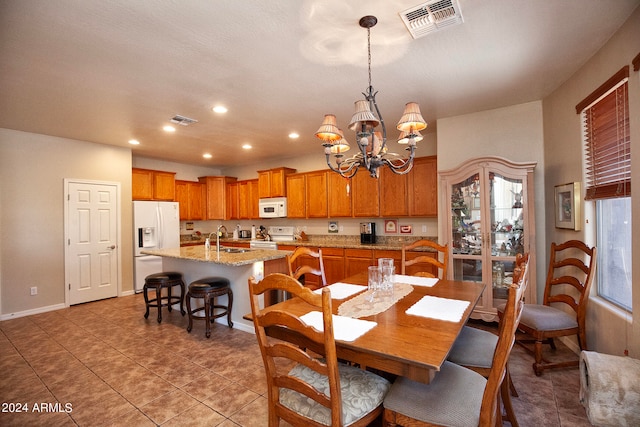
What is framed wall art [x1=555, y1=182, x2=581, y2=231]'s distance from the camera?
2.64 m

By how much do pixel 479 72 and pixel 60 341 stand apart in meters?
5.07

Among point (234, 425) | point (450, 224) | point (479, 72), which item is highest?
point (479, 72)

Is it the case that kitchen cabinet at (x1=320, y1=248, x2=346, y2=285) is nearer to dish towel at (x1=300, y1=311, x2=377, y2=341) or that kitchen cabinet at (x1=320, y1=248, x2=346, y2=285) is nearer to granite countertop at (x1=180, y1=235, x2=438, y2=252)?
granite countertop at (x1=180, y1=235, x2=438, y2=252)

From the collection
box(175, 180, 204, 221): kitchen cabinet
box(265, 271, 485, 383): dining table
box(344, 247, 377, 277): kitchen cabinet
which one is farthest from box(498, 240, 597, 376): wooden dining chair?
box(175, 180, 204, 221): kitchen cabinet

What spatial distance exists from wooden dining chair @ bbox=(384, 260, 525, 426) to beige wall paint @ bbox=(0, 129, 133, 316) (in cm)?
523

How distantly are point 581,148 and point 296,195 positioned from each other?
4268 mm

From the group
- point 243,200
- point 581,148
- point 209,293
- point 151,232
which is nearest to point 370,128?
point 581,148

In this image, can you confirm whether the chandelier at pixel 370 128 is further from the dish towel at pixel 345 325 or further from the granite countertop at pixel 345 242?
the granite countertop at pixel 345 242

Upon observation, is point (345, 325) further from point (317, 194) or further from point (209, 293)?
point (317, 194)

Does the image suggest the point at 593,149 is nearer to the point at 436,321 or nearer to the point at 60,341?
the point at 436,321

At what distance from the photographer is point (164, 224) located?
5668 millimetres

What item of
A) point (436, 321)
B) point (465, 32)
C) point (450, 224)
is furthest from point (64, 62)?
point (450, 224)

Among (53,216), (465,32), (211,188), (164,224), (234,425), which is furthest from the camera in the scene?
(211,188)

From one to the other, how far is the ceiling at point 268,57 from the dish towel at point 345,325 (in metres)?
1.82
